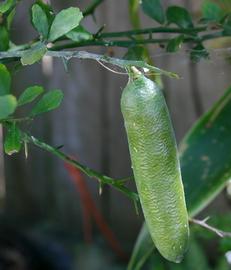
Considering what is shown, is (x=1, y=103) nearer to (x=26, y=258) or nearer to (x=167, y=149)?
(x=167, y=149)

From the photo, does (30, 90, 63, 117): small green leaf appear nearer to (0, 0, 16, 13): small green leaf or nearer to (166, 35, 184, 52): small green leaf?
(0, 0, 16, 13): small green leaf

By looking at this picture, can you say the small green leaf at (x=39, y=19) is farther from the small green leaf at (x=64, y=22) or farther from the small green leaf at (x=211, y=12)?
the small green leaf at (x=211, y=12)

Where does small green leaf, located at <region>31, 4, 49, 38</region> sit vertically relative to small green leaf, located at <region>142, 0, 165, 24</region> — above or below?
above

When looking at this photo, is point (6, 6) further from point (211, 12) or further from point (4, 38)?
point (211, 12)

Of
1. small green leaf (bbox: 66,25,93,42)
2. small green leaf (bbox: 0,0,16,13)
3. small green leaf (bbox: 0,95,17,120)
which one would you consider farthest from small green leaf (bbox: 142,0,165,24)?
small green leaf (bbox: 0,95,17,120)

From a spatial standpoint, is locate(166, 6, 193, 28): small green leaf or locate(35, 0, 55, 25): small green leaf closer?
locate(35, 0, 55, 25): small green leaf

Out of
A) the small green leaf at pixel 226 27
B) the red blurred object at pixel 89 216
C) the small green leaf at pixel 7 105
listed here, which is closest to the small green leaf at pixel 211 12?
the small green leaf at pixel 226 27

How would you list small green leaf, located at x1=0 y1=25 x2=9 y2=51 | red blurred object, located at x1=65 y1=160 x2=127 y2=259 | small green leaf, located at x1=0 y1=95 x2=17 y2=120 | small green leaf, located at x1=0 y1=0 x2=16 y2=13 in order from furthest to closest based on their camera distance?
red blurred object, located at x1=65 y1=160 x2=127 y2=259
small green leaf, located at x1=0 y1=25 x2=9 y2=51
small green leaf, located at x1=0 y1=0 x2=16 y2=13
small green leaf, located at x1=0 y1=95 x2=17 y2=120
